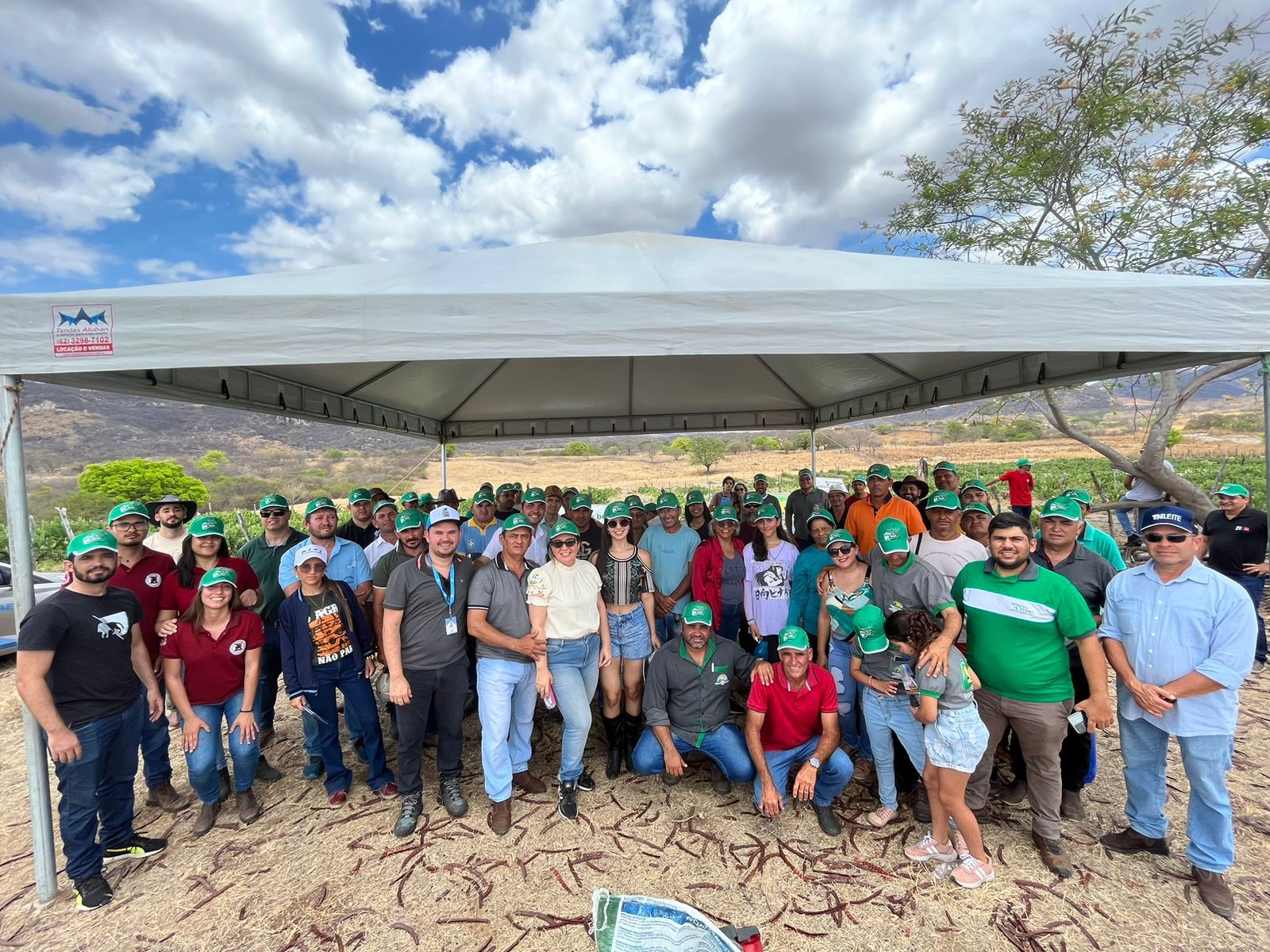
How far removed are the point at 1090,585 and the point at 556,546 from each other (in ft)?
9.66

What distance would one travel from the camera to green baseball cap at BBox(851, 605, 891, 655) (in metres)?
2.75

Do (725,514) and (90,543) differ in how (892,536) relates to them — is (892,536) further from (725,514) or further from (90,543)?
(90,543)

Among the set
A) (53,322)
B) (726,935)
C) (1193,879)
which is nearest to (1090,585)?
(1193,879)

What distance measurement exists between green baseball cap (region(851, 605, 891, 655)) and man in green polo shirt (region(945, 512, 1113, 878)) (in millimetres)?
291

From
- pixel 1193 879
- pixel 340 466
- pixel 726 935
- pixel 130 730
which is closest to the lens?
pixel 726 935

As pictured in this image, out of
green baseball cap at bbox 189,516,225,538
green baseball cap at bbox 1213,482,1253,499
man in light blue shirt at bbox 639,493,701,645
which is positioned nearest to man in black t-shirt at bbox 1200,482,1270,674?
green baseball cap at bbox 1213,482,1253,499

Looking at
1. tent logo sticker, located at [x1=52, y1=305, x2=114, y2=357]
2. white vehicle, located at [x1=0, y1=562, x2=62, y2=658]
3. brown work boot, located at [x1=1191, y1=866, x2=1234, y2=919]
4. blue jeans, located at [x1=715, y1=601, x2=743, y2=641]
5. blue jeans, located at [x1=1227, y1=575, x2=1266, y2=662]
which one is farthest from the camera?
white vehicle, located at [x1=0, y1=562, x2=62, y2=658]

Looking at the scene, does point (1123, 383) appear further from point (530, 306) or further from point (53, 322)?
point (53, 322)

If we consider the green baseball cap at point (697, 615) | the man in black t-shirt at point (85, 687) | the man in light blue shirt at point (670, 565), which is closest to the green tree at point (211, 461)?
the man in black t-shirt at point (85, 687)

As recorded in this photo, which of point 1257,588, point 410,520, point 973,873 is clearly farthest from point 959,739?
point 1257,588

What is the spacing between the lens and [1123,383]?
942 centimetres

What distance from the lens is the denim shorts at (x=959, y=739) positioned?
245 centimetres

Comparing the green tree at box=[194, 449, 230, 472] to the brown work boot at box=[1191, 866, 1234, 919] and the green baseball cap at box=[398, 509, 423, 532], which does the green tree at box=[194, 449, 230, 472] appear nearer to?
the green baseball cap at box=[398, 509, 423, 532]

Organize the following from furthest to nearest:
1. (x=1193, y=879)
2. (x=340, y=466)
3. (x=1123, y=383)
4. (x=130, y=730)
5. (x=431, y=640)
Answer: (x=340, y=466), (x=1123, y=383), (x=431, y=640), (x=130, y=730), (x=1193, y=879)
